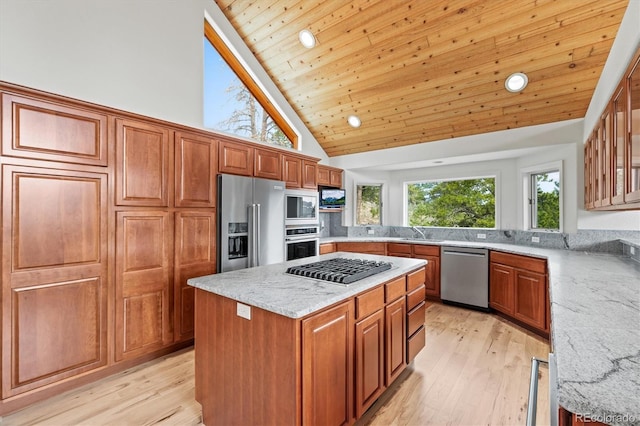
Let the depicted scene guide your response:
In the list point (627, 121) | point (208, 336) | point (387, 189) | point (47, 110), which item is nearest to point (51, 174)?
point (47, 110)

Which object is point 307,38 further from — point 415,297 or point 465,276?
point 465,276

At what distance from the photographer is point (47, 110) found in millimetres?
2090

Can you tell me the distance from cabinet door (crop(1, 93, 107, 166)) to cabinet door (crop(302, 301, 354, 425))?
2.18 metres

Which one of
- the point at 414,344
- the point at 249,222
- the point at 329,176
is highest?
the point at 329,176

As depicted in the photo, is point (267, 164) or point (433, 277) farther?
point (433, 277)

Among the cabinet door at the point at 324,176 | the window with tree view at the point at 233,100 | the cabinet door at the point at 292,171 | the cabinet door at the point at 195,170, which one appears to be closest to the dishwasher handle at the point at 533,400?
the cabinet door at the point at 195,170

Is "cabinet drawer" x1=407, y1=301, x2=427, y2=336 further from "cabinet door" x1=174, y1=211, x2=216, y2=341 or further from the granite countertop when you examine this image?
"cabinet door" x1=174, y1=211, x2=216, y2=341

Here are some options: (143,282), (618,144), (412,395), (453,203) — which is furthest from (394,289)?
(453,203)

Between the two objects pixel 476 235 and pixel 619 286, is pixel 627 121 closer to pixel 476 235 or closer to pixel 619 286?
pixel 619 286

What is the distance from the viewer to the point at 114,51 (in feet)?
8.89

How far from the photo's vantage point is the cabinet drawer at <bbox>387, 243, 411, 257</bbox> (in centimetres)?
472

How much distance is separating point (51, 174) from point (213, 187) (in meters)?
1.27

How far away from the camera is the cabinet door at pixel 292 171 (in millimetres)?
3916

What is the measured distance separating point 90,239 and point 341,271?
1975 millimetres
